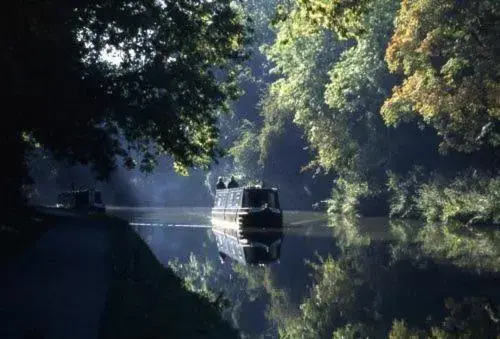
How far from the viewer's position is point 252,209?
114 feet

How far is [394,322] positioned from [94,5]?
46.4ft

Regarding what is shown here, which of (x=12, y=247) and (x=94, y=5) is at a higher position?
(x=94, y=5)

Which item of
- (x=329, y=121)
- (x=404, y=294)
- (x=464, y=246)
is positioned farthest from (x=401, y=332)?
(x=329, y=121)

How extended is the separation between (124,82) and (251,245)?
944 cm

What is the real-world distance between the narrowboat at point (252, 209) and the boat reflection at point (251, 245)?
1.14 ft

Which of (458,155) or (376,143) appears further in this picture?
(376,143)

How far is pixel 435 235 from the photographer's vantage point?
94.3 feet

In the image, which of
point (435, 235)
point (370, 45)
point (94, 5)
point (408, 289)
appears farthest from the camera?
point (370, 45)

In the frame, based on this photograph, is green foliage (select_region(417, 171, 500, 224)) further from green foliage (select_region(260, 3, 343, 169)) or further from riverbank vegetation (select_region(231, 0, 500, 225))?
green foliage (select_region(260, 3, 343, 169))

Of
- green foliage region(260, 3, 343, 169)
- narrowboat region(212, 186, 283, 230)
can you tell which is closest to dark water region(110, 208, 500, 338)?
narrowboat region(212, 186, 283, 230)

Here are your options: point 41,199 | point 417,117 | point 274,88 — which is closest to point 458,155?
point 417,117

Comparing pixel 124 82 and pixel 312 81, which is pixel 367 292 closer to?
pixel 124 82

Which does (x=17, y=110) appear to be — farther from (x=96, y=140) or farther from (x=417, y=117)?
(x=417, y=117)

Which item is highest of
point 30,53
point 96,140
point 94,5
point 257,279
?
point 94,5
